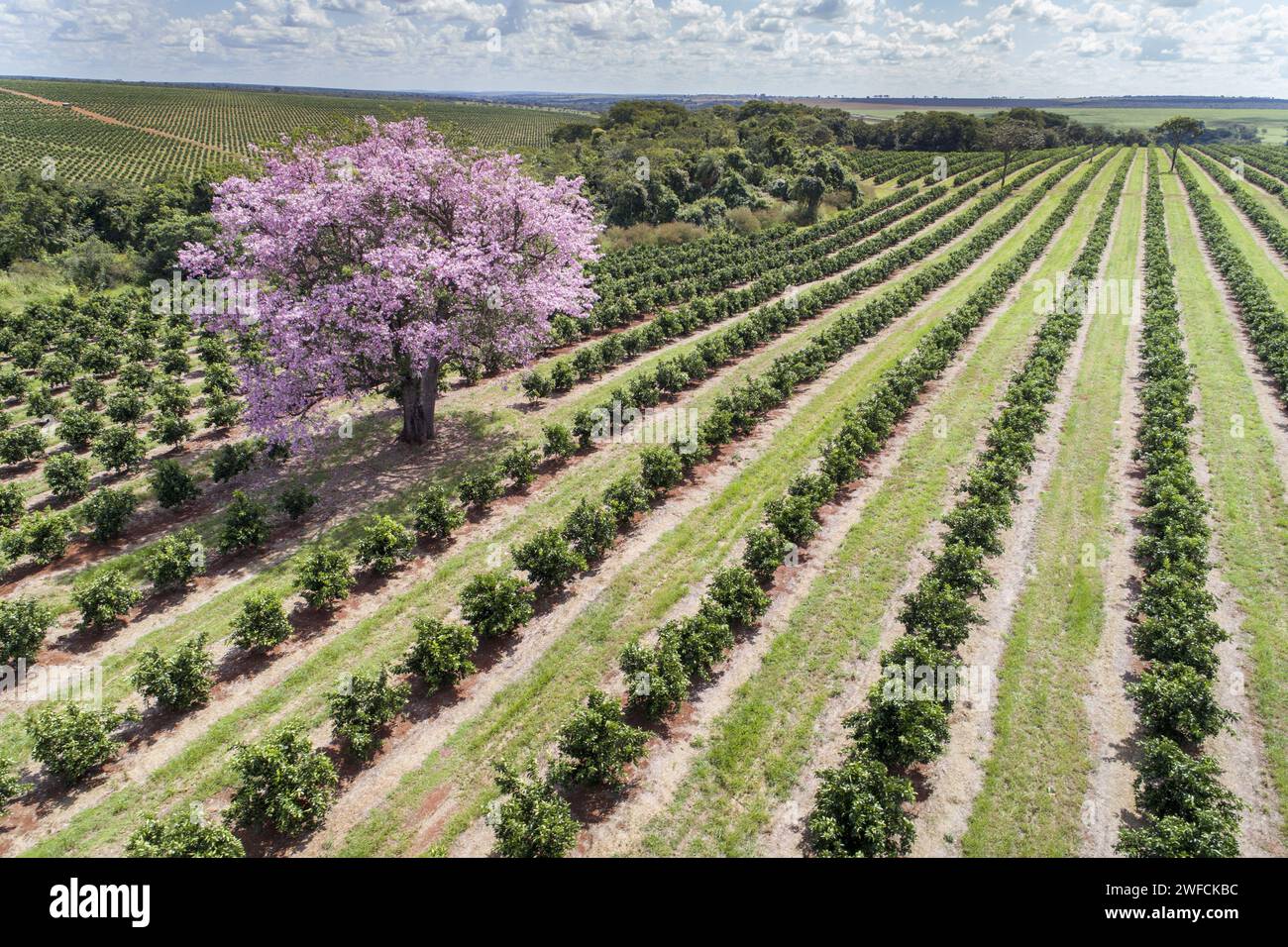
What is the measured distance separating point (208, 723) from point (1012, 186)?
12584 centimetres

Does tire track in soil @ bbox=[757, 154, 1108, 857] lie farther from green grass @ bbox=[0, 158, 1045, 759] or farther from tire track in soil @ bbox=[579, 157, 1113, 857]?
green grass @ bbox=[0, 158, 1045, 759]

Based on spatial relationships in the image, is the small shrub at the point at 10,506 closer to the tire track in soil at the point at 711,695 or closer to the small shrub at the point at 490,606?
the small shrub at the point at 490,606

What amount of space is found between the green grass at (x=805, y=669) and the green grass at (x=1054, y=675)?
334 cm

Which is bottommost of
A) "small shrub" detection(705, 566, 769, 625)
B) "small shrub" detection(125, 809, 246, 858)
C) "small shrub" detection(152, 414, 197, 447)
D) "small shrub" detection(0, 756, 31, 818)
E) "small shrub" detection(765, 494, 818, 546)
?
"small shrub" detection(0, 756, 31, 818)

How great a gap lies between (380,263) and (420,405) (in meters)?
6.88

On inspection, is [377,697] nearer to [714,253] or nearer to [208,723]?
[208,723]

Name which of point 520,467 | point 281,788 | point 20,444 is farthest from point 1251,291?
point 20,444

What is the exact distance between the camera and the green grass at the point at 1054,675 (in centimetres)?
1224

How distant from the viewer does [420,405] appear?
86.5ft

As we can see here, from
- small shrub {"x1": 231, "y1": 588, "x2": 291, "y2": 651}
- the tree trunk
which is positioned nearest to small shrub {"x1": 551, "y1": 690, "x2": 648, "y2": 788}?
small shrub {"x1": 231, "y1": 588, "x2": 291, "y2": 651}

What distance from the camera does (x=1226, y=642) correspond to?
1664 cm

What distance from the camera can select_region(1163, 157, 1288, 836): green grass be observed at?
15211 mm

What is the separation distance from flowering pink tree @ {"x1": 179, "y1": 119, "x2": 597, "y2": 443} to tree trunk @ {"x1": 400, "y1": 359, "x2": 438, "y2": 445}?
20cm
